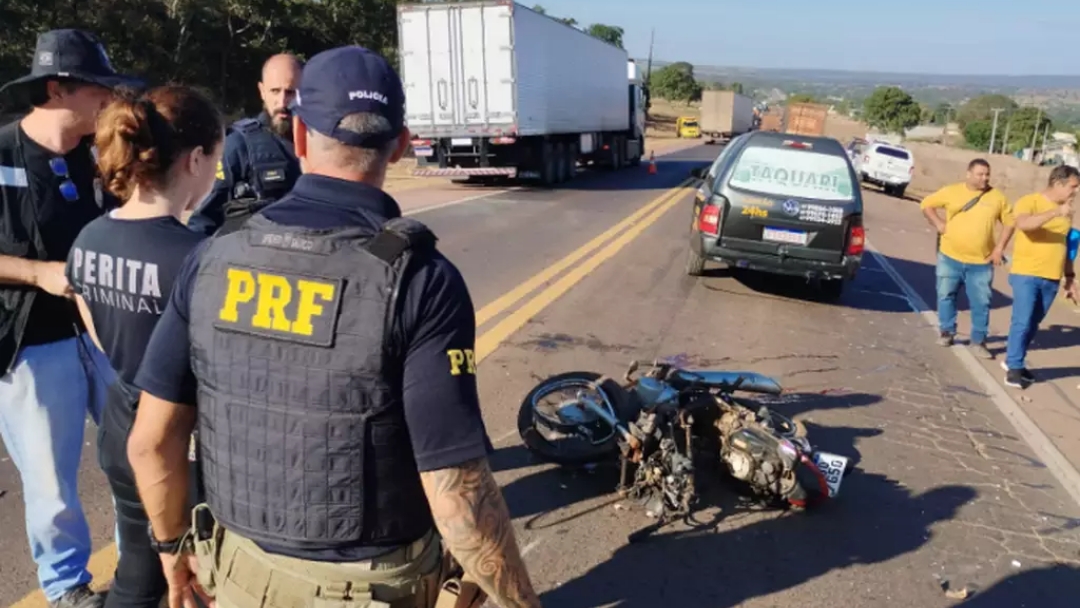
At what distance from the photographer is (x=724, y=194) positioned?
9.36 m

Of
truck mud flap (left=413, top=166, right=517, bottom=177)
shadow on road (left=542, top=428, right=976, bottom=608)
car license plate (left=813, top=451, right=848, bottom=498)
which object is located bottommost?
truck mud flap (left=413, top=166, right=517, bottom=177)

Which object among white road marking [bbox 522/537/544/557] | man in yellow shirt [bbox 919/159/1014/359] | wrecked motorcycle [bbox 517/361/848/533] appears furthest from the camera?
man in yellow shirt [bbox 919/159/1014/359]

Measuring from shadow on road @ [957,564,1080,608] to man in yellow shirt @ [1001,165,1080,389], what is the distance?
11.4ft

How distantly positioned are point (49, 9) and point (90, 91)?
2619 cm

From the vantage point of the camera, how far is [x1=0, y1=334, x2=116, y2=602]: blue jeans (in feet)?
9.63

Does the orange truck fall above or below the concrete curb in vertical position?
below

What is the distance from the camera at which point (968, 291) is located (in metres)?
7.97

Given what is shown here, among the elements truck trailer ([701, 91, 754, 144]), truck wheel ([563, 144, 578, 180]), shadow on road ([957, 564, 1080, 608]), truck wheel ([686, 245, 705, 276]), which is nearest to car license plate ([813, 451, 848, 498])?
shadow on road ([957, 564, 1080, 608])

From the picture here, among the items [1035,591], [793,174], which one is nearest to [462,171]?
[793,174]

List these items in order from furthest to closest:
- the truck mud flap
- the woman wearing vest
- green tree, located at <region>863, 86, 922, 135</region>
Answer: green tree, located at <region>863, 86, 922, 135</region> < the truck mud flap < the woman wearing vest

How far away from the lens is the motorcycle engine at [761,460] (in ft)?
13.4

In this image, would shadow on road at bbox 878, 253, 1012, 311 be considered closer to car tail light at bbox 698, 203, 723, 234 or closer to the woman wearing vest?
car tail light at bbox 698, 203, 723, 234

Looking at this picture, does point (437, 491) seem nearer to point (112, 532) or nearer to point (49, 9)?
point (112, 532)

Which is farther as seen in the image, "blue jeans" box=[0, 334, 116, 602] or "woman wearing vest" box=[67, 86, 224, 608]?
"blue jeans" box=[0, 334, 116, 602]
